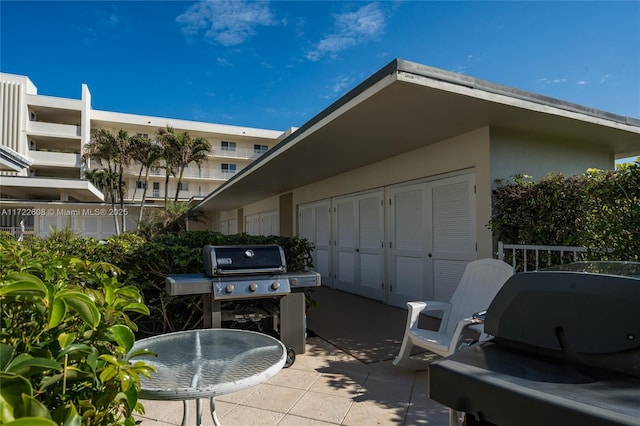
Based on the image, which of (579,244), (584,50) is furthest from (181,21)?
(579,244)

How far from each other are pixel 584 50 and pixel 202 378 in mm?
6289

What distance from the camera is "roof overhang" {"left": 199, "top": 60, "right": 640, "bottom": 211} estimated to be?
12.3 ft

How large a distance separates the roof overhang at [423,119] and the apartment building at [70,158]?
55.9ft

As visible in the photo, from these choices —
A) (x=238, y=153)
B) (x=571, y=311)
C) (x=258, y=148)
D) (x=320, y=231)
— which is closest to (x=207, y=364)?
(x=571, y=311)

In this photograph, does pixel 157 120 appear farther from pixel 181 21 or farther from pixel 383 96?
pixel 383 96

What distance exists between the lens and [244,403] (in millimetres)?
3016

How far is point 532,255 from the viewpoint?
461 cm

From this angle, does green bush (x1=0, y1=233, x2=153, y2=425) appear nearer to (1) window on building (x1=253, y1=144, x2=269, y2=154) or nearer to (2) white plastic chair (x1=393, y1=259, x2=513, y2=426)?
(2) white plastic chair (x1=393, y1=259, x2=513, y2=426)

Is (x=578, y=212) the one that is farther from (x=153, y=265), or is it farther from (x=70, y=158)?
(x=70, y=158)

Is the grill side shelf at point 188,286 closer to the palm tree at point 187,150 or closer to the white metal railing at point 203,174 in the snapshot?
the palm tree at point 187,150

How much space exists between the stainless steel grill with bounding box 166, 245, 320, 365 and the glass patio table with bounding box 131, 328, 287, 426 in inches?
51.7

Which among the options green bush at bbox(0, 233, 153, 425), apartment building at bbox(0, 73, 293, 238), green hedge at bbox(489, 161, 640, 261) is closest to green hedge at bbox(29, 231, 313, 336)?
green bush at bbox(0, 233, 153, 425)

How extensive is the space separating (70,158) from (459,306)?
3213 cm

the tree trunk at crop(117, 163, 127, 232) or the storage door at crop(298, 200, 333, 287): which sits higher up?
the tree trunk at crop(117, 163, 127, 232)
